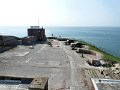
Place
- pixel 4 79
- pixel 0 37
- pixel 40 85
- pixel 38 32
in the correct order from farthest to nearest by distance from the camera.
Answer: pixel 38 32 → pixel 0 37 → pixel 4 79 → pixel 40 85

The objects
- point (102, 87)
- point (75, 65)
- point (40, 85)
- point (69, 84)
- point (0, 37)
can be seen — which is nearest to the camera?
point (40, 85)

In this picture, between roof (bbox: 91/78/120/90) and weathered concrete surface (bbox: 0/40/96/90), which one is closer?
roof (bbox: 91/78/120/90)

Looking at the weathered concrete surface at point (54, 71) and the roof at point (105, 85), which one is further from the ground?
the roof at point (105, 85)

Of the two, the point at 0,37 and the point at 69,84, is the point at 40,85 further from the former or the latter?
the point at 0,37

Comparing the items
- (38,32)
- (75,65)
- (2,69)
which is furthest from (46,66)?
(38,32)

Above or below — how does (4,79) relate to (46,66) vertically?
above

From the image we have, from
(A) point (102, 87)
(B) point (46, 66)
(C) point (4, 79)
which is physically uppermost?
(A) point (102, 87)

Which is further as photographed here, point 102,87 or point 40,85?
point 102,87

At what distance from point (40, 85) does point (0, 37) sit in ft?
170

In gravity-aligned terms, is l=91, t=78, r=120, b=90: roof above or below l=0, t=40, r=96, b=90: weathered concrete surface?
above

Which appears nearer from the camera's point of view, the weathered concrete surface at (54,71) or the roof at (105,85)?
the roof at (105,85)

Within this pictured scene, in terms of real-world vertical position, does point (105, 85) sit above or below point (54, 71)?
above

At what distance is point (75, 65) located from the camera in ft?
126

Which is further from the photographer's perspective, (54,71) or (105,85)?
(54,71)
